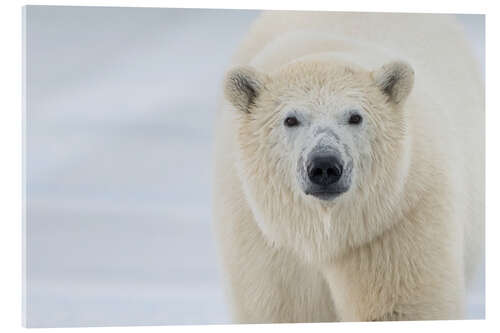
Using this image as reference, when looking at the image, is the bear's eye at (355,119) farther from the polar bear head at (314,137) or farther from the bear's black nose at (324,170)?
the bear's black nose at (324,170)

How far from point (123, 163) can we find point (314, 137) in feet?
4.91

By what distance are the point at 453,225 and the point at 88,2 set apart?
278 cm

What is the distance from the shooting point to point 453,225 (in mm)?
6023

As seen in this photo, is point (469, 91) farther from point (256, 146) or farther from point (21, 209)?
point (21, 209)

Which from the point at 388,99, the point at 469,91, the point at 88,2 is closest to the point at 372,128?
the point at 388,99

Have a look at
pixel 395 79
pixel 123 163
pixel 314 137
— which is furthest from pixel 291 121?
pixel 123 163

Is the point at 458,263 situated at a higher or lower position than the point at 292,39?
lower

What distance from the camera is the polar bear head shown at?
5551 millimetres

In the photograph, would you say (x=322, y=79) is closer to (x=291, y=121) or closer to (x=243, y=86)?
(x=291, y=121)

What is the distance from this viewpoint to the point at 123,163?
20.6 feet

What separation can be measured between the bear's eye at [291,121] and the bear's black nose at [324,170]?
393 millimetres

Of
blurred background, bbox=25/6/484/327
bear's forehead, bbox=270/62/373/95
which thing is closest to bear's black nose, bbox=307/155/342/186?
bear's forehead, bbox=270/62/373/95
